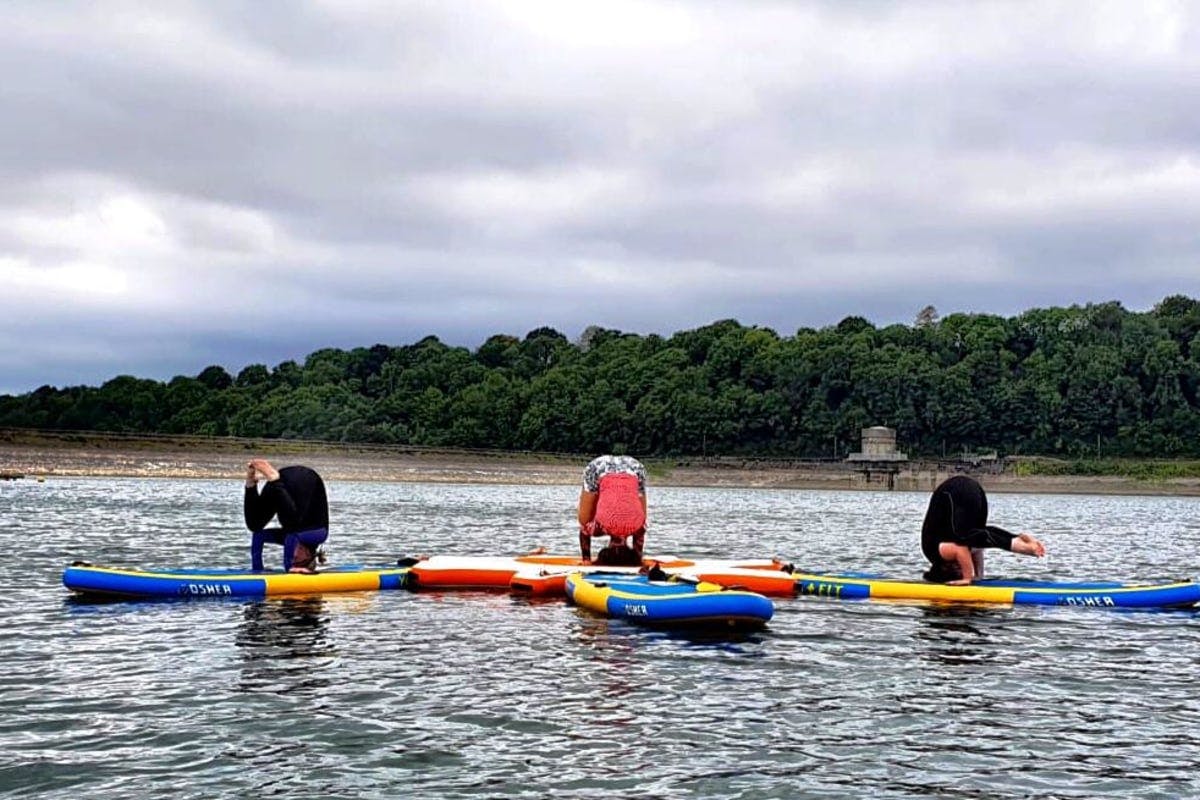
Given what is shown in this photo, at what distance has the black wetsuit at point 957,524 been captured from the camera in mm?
23609

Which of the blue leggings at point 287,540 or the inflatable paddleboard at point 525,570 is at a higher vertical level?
the blue leggings at point 287,540

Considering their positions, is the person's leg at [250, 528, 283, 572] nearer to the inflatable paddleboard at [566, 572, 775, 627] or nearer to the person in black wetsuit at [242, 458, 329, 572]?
the person in black wetsuit at [242, 458, 329, 572]

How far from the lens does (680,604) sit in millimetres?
19438

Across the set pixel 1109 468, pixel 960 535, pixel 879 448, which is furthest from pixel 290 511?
pixel 1109 468

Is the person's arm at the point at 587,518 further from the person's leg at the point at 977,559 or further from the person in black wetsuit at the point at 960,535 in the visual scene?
the person's leg at the point at 977,559

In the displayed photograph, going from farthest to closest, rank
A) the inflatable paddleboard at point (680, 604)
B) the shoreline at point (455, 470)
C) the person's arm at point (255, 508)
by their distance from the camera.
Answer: the shoreline at point (455, 470) < the person's arm at point (255, 508) < the inflatable paddleboard at point (680, 604)

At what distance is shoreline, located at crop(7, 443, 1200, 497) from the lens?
5246 inches

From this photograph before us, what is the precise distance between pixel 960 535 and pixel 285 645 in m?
13.1

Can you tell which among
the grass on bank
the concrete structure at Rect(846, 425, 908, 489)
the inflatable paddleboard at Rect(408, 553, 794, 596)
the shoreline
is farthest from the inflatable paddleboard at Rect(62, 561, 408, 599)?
the concrete structure at Rect(846, 425, 908, 489)

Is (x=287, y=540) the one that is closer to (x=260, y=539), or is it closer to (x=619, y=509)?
(x=260, y=539)

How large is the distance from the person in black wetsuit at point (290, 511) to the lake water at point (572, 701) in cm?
124

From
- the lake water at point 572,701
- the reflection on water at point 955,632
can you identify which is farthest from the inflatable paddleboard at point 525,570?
the reflection on water at point 955,632

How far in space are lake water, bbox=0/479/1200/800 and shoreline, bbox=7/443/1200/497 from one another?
111068 mm

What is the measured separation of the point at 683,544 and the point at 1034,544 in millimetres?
21856
